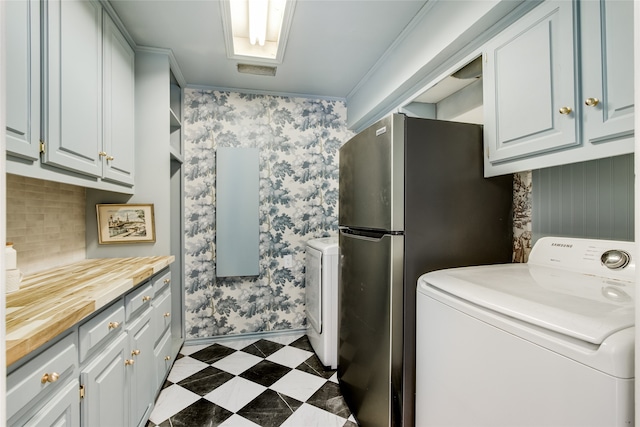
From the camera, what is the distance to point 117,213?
2.00 meters

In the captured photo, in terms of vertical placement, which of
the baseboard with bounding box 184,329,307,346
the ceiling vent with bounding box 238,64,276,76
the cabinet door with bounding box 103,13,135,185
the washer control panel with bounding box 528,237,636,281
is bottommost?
the baseboard with bounding box 184,329,307,346

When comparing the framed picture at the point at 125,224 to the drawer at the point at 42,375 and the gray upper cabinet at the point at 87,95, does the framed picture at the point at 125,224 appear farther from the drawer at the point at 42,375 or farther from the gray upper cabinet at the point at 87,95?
the drawer at the point at 42,375

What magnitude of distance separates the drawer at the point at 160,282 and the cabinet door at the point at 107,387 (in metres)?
0.44

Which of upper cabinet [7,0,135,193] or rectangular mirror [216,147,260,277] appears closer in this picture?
upper cabinet [7,0,135,193]

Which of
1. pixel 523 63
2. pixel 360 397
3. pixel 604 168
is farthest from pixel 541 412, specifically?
pixel 523 63

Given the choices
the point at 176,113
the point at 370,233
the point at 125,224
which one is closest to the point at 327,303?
the point at 370,233

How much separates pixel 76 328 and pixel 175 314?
1.82 metres

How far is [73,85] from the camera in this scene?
1.39 metres

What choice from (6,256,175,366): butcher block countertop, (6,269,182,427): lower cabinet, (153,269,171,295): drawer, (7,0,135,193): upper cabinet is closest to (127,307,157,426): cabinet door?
(6,269,182,427): lower cabinet

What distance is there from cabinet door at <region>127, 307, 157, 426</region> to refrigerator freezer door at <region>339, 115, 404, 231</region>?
1.23 metres

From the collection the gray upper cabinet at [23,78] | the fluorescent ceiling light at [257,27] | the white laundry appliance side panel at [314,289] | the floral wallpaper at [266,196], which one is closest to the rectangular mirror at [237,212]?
the floral wallpaper at [266,196]

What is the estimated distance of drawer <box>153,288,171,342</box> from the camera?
1.77m

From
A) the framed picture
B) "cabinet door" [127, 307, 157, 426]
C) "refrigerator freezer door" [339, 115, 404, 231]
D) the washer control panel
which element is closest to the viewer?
the washer control panel

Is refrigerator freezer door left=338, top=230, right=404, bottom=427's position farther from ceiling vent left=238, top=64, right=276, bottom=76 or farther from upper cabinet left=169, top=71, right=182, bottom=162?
upper cabinet left=169, top=71, right=182, bottom=162
